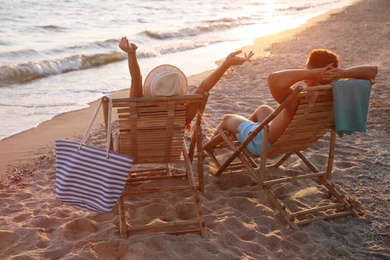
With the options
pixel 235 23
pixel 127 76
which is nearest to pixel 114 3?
pixel 235 23

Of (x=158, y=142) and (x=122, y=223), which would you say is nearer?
(x=122, y=223)

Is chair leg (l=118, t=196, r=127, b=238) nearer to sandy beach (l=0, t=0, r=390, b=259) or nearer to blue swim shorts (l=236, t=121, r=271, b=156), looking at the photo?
sandy beach (l=0, t=0, r=390, b=259)

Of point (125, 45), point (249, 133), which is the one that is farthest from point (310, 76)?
point (125, 45)

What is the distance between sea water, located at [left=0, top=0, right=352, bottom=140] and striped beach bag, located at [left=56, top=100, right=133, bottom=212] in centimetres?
282

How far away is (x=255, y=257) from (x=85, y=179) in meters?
1.22

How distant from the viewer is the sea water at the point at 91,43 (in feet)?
26.0

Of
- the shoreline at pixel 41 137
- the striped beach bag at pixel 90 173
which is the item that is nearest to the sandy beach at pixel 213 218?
the shoreline at pixel 41 137

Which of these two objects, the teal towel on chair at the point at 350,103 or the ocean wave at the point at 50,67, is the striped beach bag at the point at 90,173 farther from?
the ocean wave at the point at 50,67

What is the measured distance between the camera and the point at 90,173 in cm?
321

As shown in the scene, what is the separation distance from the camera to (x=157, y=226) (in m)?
3.45

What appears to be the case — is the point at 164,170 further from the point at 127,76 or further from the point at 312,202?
the point at 127,76

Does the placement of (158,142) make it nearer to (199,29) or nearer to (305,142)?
(305,142)

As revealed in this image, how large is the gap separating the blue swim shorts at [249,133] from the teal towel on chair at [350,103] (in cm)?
66

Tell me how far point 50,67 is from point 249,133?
732cm
